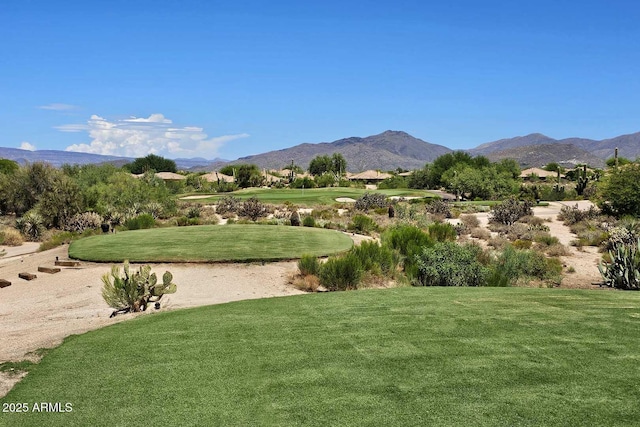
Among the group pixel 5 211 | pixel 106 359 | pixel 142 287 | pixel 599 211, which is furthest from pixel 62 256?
pixel 599 211

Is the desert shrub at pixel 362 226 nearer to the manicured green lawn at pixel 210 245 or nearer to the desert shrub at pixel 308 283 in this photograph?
the manicured green lawn at pixel 210 245

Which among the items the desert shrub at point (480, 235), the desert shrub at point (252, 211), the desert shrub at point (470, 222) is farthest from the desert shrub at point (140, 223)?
the desert shrub at point (470, 222)

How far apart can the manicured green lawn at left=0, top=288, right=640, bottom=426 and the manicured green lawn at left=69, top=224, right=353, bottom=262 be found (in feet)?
32.1

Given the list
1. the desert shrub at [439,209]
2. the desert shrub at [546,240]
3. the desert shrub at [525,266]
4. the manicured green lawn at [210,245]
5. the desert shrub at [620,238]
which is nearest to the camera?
the desert shrub at [525,266]

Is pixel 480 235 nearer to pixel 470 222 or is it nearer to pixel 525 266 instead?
pixel 470 222

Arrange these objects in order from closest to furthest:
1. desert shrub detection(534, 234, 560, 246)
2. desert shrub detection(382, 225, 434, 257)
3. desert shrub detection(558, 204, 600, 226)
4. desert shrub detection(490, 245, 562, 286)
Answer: desert shrub detection(490, 245, 562, 286), desert shrub detection(382, 225, 434, 257), desert shrub detection(534, 234, 560, 246), desert shrub detection(558, 204, 600, 226)

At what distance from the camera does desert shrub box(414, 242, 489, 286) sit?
14.9 metres

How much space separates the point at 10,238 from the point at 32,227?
7.00 ft

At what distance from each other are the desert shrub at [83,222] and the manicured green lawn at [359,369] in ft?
82.5

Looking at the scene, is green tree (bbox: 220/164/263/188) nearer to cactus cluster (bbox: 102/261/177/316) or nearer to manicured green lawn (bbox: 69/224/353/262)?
manicured green lawn (bbox: 69/224/353/262)

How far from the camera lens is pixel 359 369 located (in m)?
5.74

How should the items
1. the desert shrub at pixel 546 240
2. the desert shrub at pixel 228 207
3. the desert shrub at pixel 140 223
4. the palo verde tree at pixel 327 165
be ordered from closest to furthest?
the desert shrub at pixel 546 240
the desert shrub at pixel 140 223
the desert shrub at pixel 228 207
the palo verde tree at pixel 327 165

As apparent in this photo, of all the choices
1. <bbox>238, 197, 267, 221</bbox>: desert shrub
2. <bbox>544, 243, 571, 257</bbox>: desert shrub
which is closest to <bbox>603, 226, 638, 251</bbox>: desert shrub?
<bbox>544, 243, 571, 257</bbox>: desert shrub

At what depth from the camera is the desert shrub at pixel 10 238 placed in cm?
2855
